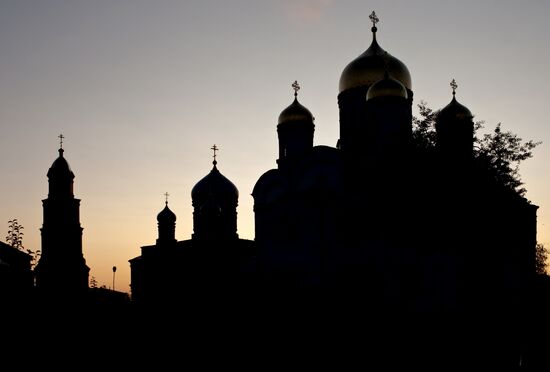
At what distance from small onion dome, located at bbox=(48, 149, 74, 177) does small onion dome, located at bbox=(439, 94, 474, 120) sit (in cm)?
1710

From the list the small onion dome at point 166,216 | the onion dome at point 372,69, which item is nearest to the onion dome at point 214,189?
the small onion dome at point 166,216

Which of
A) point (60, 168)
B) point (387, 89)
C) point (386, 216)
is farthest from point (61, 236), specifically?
point (387, 89)

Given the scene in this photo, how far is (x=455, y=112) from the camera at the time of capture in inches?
968

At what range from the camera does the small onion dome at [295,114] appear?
24986mm

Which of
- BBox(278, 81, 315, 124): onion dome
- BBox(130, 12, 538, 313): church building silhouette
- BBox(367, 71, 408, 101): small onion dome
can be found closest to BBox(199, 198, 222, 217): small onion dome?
BBox(130, 12, 538, 313): church building silhouette

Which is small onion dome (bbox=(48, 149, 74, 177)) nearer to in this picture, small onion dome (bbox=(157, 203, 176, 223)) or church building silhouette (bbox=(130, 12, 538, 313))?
small onion dome (bbox=(157, 203, 176, 223))

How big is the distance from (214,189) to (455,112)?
13.1 metres

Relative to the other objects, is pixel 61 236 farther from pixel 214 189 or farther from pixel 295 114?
pixel 295 114

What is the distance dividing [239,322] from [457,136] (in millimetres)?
12452

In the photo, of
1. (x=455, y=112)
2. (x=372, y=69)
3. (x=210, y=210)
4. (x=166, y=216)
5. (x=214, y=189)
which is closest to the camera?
(x=372, y=69)

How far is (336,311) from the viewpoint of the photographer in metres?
18.0

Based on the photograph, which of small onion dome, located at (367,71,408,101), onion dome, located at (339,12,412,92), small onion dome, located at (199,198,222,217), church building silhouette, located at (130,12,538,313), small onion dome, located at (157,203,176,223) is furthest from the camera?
small onion dome, located at (157,203,176,223)

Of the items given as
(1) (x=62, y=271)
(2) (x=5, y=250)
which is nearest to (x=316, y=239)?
(1) (x=62, y=271)

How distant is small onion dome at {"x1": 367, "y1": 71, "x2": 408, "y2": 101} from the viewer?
19594 millimetres
